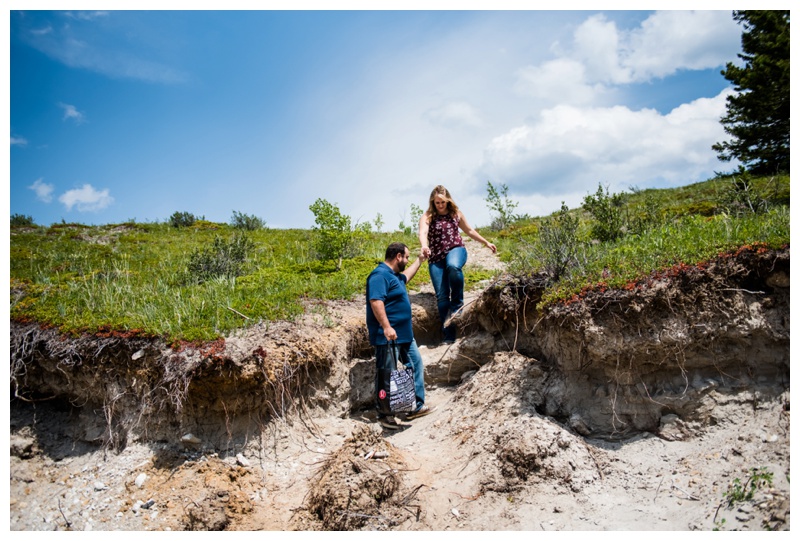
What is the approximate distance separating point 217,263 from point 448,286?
19.1 feet

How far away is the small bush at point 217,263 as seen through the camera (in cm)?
988

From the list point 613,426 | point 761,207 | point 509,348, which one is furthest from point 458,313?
point 761,207

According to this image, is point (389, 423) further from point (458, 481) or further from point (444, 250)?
point (444, 250)

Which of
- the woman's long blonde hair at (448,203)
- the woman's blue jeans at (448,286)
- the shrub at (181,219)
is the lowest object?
the woman's blue jeans at (448,286)

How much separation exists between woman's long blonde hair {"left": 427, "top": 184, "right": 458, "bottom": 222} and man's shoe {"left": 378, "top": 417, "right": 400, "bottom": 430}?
→ 136 inches

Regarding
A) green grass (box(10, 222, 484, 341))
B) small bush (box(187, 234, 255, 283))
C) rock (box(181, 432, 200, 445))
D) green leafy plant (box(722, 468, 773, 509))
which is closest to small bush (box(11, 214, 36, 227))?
green grass (box(10, 222, 484, 341))

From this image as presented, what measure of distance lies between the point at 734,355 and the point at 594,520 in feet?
8.17

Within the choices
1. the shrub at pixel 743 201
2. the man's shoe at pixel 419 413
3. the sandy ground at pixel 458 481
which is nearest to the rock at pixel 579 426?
the sandy ground at pixel 458 481

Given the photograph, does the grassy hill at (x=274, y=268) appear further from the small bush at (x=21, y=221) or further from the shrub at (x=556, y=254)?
the small bush at (x=21, y=221)

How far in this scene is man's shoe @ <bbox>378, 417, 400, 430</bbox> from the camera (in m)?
6.27

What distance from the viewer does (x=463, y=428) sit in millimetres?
5809

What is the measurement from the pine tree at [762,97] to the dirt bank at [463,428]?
12.2 metres

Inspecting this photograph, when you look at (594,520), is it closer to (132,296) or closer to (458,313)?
(458,313)

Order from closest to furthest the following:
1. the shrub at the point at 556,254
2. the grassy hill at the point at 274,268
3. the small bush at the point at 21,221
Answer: the grassy hill at the point at 274,268 → the shrub at the point at 556,254 → the small bush at the point at 21,221
